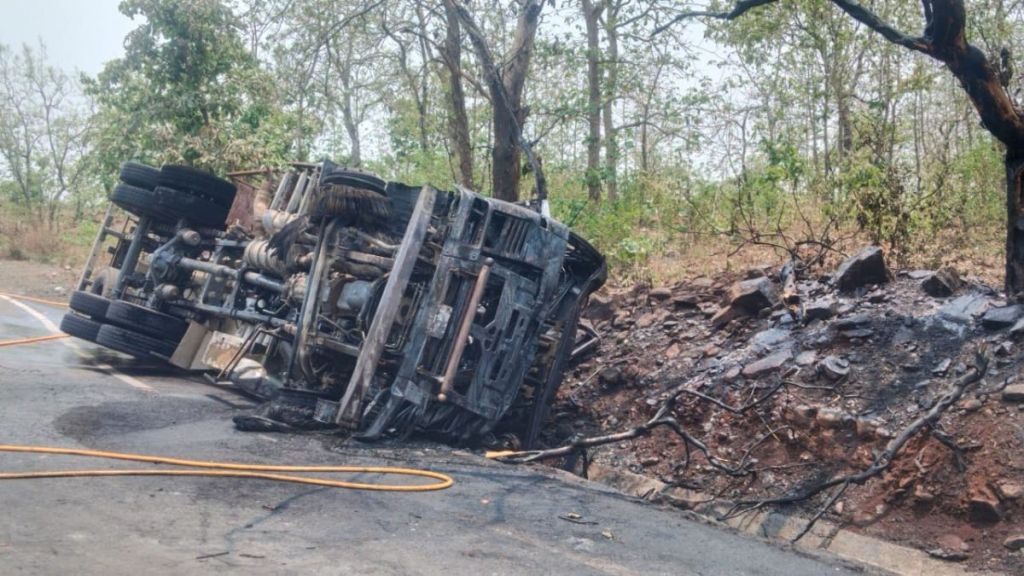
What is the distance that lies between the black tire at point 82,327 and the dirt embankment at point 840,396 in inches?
199

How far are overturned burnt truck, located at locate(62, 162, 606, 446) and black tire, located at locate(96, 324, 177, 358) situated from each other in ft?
3.32

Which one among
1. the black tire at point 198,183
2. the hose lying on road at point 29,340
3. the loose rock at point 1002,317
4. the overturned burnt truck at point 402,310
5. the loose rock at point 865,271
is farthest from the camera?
the hose lying on road at point 29,340

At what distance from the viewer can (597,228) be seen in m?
13.4

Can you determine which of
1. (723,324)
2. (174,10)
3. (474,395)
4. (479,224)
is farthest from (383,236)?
(174,10)

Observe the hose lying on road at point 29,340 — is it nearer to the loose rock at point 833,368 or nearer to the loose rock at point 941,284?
the loose rock at point 833,368

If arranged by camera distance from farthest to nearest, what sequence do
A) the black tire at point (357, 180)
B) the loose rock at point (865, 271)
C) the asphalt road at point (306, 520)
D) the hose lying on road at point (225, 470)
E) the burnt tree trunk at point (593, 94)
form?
the burnt tree trunk at point (593, 94) < the loose rock at point (865, 271) < the black tire at point (357, 180) < the hose lying on road at point (225, 470) < the asphalt road at point (306, 520)

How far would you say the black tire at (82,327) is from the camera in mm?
10250

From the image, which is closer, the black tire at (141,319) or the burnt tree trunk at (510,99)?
the black tire at (141,319)

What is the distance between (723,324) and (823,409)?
2.21 metres

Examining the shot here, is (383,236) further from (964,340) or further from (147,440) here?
(964,340)

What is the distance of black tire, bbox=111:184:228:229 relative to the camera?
418 inches

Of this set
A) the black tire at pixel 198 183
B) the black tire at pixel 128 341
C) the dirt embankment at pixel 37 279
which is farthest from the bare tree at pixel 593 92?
the dirt embankment at pixel 37 279

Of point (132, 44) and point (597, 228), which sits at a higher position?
point (132, 44)

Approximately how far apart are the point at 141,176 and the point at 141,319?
1709 millimetres
